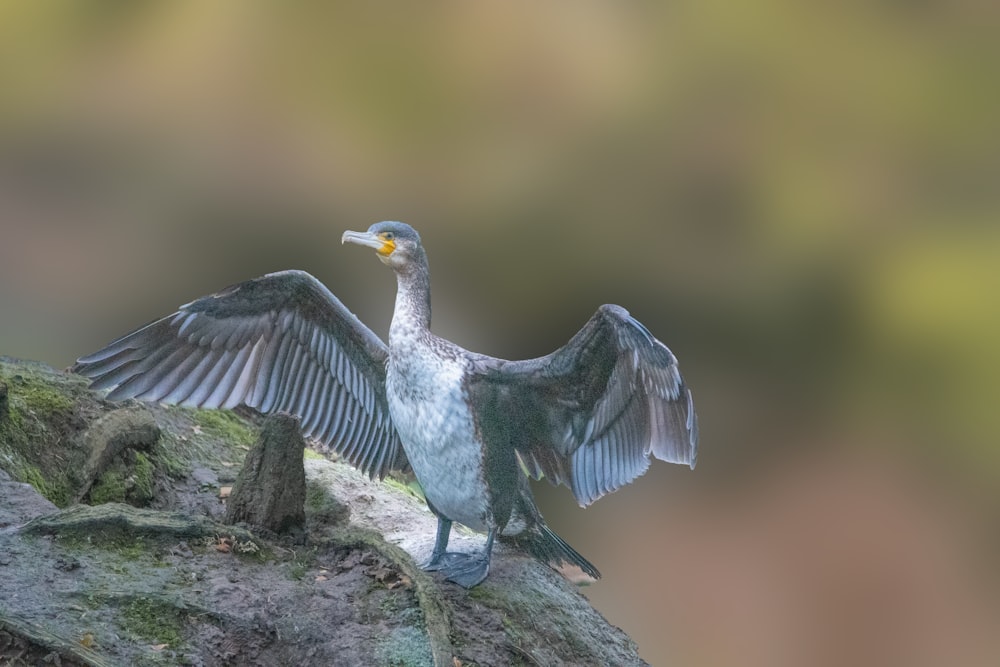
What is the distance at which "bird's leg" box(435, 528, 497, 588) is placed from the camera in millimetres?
4574

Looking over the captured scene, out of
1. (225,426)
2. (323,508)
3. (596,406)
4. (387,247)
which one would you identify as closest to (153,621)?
(323,508)

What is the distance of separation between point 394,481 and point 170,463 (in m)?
1.87

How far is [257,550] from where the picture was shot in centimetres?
428

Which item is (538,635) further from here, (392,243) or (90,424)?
(90,424)

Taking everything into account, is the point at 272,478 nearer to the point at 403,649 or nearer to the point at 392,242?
the point at 403,649

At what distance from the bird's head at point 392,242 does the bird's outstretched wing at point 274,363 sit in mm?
445

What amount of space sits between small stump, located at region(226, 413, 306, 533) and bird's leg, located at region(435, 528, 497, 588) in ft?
2.36

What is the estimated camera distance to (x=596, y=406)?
4953 millimetres

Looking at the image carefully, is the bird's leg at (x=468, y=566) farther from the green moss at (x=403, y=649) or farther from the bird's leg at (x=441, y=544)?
the green moss at (x=403, y=649)

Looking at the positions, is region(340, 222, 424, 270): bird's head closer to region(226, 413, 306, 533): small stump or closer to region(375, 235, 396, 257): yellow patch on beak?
region(375, 235, 396, 257): yellow patch on beak

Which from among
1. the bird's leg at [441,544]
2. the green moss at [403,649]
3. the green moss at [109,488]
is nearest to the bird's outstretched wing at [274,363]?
the green moss at [109,488]

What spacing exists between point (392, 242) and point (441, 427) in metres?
0.84

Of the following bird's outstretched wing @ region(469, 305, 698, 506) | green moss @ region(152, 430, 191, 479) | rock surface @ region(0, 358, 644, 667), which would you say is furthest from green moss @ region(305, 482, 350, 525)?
bird's outstretched wing @ region(469, 305, 698, 506)

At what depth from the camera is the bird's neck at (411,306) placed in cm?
478
